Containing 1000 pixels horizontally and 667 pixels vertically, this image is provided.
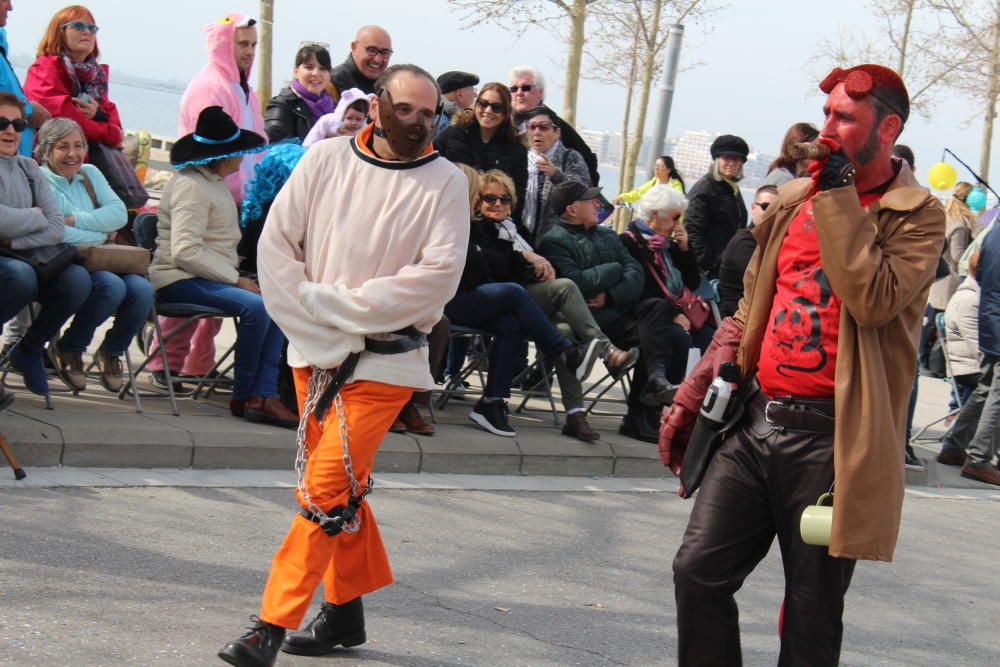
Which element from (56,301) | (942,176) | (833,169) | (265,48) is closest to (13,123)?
(56,301)

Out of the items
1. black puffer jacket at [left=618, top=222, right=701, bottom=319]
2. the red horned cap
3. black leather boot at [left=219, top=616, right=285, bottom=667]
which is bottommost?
black leather boot at [left=219, top=616, right=285, bottom=667]

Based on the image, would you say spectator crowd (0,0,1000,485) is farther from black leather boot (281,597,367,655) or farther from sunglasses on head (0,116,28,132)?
black leather boot (281,597,367,655)

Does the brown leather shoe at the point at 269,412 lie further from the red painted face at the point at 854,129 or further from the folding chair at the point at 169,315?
the red painted face at the point at 854,129

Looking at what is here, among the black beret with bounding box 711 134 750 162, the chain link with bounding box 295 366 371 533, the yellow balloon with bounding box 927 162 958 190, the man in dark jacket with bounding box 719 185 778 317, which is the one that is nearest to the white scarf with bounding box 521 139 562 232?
the man in dark jacket with bounding box 719 185 778 317

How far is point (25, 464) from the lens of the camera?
670cm

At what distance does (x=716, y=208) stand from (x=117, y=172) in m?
4.56

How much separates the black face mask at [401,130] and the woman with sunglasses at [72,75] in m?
4.57

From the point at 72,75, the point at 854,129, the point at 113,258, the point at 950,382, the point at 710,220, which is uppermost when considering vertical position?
the point at 854,129

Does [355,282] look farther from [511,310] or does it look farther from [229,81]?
[229,81]

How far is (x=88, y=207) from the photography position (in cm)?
804

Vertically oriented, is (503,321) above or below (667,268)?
below

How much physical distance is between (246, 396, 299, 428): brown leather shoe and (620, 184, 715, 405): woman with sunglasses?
2.58 meters

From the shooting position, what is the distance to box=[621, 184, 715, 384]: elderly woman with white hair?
948 centimetres

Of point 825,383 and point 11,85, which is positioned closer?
point 825,383
